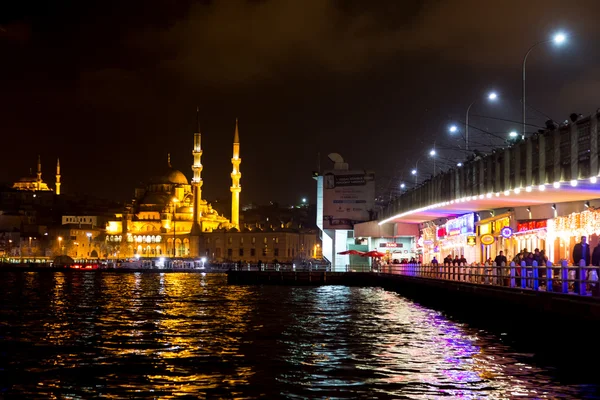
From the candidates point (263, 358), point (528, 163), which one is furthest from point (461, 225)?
point (263, 358)

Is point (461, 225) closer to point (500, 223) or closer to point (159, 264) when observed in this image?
point (500, 223)

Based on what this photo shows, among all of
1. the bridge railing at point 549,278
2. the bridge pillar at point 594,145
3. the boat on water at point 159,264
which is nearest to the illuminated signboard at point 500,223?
the bridge railing at point 549,278

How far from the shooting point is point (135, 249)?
198500 millimetres

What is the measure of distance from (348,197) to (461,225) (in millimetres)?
32383

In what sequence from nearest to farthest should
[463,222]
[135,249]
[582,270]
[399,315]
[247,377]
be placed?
1. [247,377]
2. [582,270]
3. [399,315]
4. [463,222]
5. [135,249]

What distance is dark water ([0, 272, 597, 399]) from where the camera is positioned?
1758 centimetres

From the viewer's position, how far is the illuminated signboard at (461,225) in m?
54.1

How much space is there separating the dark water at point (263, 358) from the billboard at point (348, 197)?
50102mm

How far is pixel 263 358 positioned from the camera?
2258 cm

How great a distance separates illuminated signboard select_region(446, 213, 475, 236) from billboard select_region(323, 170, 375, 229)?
26.3 metres

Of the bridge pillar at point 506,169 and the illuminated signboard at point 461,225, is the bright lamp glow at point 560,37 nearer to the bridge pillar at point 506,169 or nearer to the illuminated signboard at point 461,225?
the bridge pillar at point 506,169

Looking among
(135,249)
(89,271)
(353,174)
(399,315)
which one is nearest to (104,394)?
(399,315)

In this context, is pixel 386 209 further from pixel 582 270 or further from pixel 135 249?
pixel 135 249

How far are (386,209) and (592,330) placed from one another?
5796 centimetres
